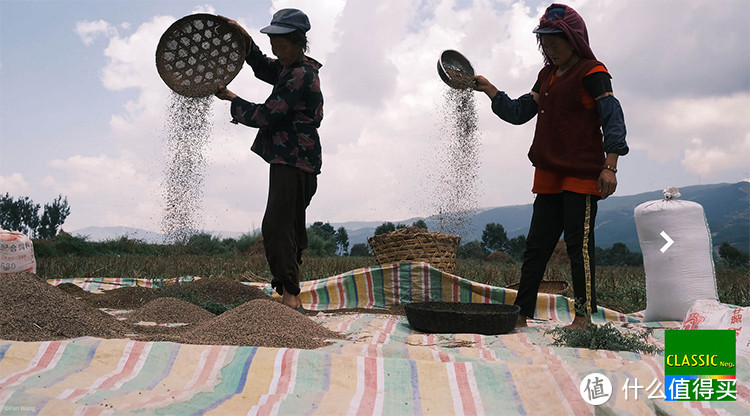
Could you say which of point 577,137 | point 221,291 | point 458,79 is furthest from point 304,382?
point 458,79

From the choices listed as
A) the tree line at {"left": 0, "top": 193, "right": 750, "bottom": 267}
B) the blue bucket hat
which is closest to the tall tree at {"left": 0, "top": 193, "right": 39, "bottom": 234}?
the tree line at {"left": 0, "top": 193, "right": 750, "bottom": 267}

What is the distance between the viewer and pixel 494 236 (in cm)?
1720

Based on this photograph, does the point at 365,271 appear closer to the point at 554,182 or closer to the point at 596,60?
the point at 554,182

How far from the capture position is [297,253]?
12.5 ft

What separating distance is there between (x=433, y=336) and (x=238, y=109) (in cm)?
168

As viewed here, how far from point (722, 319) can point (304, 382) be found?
6.94 feet

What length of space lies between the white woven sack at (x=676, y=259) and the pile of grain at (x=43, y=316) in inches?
122

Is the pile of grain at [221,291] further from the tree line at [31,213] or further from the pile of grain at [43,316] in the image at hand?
the tree line at [31,213]

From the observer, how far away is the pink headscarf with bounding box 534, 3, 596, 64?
3.06 metres

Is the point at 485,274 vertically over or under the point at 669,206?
under

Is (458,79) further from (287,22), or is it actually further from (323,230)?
(323,230)

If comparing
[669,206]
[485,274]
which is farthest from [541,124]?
[485,274]

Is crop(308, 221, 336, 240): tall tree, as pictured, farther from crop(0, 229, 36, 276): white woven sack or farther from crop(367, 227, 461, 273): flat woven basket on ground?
crop(0, 229, 36, 276): white woven sack

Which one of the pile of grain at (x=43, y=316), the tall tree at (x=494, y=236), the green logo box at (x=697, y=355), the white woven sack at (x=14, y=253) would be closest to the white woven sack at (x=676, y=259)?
the green logo box at (x=697, y=355)
